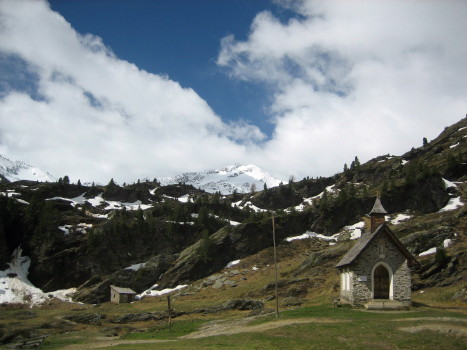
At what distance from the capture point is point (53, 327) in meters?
52.1

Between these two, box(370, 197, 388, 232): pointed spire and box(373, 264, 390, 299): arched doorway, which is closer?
box(373, 264, 390, 299): arched doorway

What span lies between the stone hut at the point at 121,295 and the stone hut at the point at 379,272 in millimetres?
52651

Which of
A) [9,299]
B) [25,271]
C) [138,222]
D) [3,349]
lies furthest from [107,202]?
[3,349]

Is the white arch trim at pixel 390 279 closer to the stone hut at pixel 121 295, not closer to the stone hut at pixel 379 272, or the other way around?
the stone hut at pixel 379 272

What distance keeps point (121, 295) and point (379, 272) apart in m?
56.2

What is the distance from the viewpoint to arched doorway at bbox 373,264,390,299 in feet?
130

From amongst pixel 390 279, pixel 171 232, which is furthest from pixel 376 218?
pixel 171 232

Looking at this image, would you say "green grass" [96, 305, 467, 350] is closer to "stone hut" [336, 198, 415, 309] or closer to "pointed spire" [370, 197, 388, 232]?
"stone hut" [336, 198, 415, 309]

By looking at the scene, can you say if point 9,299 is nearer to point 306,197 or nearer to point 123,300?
point 123,300

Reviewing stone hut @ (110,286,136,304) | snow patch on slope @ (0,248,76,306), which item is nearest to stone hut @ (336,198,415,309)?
stone hut @ (110,286,136,304)

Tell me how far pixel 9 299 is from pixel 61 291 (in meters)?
11.9

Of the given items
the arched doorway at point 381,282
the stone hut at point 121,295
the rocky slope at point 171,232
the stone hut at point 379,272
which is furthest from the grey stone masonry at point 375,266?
the stone hut at point 121,295

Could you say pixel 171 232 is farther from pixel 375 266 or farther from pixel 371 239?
pixel 371 239

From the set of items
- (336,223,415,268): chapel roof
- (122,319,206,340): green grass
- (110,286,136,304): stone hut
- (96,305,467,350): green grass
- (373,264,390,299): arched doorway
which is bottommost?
(110,286,136,304): stone hut
